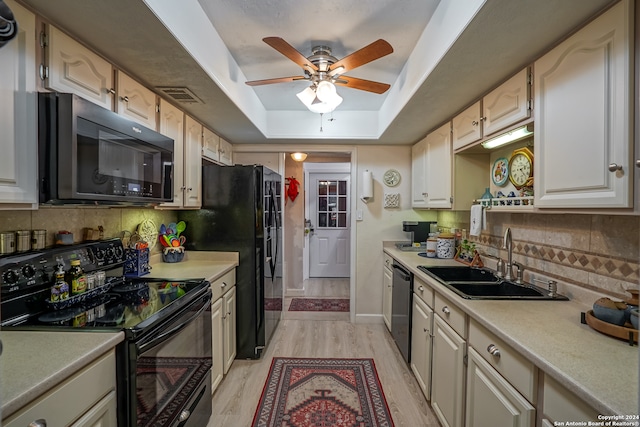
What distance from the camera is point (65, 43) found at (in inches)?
49.2

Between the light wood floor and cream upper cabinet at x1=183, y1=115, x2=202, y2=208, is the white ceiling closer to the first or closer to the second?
cream upper cabinet at x1=183, y1=115, x2=202, y2=208

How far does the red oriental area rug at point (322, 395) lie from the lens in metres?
1.91

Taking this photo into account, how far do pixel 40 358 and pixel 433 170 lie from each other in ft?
9.04

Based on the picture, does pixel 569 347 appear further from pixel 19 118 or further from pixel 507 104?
pixel 19 118

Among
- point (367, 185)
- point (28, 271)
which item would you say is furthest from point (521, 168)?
point (28, 271)

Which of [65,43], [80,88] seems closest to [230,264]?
[80,88]

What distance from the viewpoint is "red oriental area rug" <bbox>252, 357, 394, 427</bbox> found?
6.28ft

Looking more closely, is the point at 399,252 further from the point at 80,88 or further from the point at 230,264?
the point at 80,88

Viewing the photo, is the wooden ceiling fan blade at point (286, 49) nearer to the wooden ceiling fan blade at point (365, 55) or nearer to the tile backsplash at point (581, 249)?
the wooden ceiling fan blade at point (365, 55)

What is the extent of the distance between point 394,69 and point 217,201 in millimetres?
1738

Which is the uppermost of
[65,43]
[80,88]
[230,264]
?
[65,43]

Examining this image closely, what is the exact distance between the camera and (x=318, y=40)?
75.5 inches

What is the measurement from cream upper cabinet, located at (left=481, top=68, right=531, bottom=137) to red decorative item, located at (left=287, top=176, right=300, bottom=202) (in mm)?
2846

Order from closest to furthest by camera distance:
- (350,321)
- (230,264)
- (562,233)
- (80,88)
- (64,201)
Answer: (64,201) < (80,88) < (562,233) < (230,264) < (350,321)
